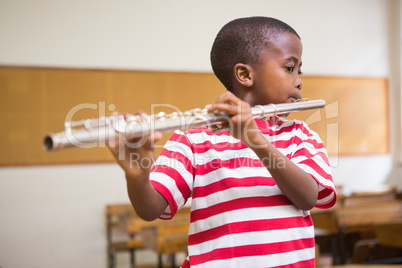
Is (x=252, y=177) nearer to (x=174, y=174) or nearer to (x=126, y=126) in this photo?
(x=174, y=174)

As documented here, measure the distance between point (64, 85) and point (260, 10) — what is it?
13.6 feet

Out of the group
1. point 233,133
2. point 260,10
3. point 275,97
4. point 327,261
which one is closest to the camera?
point 233,133

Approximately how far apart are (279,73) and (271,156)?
20 centimetres

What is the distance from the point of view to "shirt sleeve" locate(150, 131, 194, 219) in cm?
89

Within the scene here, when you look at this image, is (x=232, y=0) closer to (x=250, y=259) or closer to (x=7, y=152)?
(x=250, y=259)

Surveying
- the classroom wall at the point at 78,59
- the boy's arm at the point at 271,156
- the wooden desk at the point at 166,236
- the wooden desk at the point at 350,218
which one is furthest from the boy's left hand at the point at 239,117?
the classroom wall at the point at 78,59

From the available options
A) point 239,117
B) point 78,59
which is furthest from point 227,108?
point 78,59

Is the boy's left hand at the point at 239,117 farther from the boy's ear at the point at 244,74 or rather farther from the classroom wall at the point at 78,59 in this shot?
the classroom wall at the point at 78,59

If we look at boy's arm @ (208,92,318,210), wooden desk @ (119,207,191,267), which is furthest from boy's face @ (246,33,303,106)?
wooden desk @ (119,207,191,267)

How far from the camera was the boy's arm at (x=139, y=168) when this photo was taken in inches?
27.1

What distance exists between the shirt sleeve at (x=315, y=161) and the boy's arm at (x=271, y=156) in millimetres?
27

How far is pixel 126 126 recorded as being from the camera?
0.67 metres

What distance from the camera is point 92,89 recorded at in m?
5.28

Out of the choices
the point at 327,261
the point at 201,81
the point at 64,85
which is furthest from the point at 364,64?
the point at 64,85
